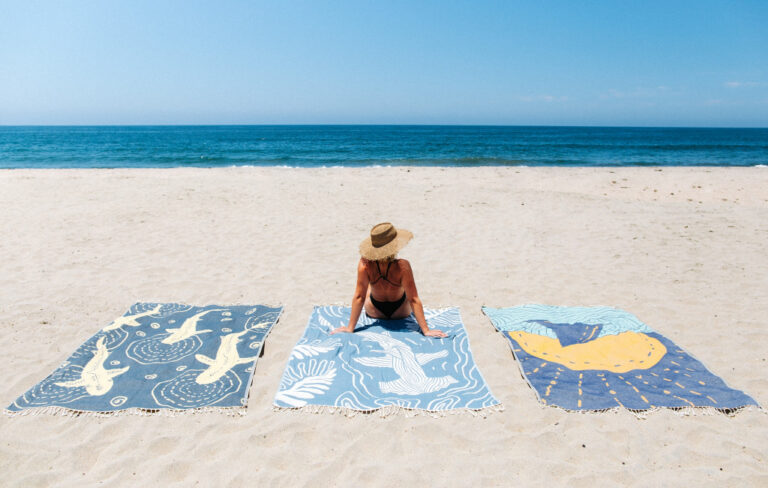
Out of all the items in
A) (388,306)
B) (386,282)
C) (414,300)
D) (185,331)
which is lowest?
(185,331)

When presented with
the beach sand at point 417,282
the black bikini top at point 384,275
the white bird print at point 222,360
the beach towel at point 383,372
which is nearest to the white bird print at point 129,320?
the beach sand at point 417,282

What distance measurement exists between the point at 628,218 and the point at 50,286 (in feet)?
31.7

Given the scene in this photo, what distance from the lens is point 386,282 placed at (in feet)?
13.4

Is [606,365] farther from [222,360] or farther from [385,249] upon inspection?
[222,360]


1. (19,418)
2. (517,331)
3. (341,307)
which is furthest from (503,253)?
→ (19,418)

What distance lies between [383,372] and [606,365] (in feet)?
6.01

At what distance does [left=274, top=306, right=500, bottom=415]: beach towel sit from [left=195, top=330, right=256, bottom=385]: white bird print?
475mm

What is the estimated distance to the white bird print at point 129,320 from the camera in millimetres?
4080

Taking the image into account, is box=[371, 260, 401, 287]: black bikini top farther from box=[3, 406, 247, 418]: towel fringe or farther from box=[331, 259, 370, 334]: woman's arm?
box=[3, 406, 247, 418]: towel fringe

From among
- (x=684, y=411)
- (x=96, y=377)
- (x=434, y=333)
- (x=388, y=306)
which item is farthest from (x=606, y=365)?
(x=96, y=377)

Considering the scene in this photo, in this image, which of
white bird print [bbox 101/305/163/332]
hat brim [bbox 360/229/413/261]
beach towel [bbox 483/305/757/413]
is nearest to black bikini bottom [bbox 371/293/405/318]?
hat brim [bbox 360/229/413/261]

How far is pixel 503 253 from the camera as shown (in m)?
6.62

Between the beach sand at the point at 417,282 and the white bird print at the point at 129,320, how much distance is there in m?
0.24

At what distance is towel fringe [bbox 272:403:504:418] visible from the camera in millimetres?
2979
